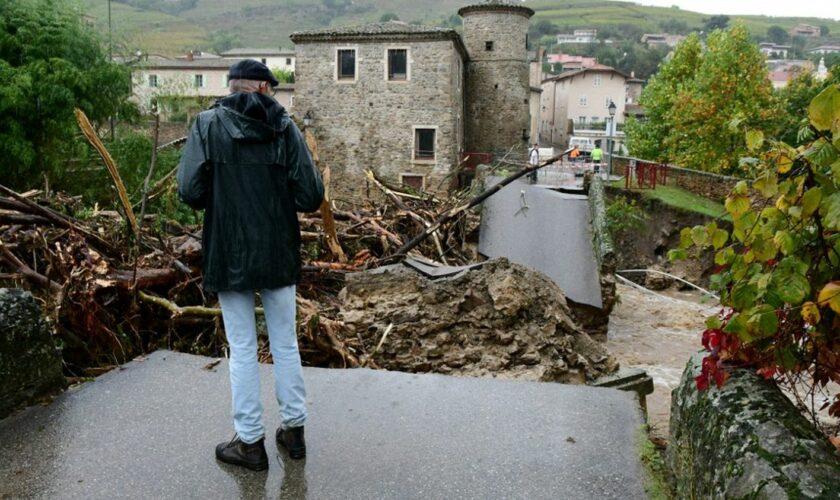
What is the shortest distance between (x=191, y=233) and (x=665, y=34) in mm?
207891

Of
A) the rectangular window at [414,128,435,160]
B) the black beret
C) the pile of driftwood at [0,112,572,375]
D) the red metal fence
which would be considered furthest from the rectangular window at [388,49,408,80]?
the black beret

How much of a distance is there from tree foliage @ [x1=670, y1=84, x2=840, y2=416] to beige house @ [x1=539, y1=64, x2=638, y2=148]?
7749 centimetres

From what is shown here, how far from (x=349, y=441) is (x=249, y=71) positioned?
1995 millimetres

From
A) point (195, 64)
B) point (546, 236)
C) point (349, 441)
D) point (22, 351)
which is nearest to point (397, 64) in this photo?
point (546, 236)

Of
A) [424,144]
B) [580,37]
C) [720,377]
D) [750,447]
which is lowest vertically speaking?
[750,447]

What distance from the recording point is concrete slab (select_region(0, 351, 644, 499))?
3.28 m

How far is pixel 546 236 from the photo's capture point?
10.5m

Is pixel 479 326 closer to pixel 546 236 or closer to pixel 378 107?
pixel 546 236

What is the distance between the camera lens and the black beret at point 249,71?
330cm

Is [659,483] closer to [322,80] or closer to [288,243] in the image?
[288,243]

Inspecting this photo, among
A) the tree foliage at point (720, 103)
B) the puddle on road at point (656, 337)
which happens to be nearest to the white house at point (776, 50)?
the tree foliage at point (720, 103)

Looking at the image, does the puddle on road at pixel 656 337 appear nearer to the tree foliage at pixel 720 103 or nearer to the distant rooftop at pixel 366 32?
the tree foliage at pixel 720 103

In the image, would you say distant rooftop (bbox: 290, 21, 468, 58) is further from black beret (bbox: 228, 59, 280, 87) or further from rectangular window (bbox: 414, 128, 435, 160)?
Result: black beret (bbox: 228, 59, 280, 87)

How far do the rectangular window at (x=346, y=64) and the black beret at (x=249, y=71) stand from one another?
33222mm
